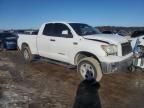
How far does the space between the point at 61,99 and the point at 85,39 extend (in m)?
2.41

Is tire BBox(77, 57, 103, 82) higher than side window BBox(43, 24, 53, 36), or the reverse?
side window BBox(43, 24, 53, 36)

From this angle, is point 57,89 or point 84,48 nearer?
point 57,89

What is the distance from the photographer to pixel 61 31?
821 centimetres

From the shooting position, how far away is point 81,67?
7191mm

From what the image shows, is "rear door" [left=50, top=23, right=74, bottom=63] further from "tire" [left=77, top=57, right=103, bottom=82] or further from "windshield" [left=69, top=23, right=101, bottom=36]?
"tire" [left=77, top=57, right=103, bottom=82]

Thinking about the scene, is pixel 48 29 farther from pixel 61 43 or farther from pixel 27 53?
pixel 27 53

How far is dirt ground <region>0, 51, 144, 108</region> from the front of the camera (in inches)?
209

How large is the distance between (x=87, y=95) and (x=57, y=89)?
41.6 inches

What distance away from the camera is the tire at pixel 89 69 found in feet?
22.2

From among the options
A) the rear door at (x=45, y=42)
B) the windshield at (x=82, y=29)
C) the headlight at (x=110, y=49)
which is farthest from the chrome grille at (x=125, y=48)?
the rear door at (x=45, y=42)

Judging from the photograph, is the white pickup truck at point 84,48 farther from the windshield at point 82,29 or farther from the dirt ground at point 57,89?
the dirt ground at point 57,89

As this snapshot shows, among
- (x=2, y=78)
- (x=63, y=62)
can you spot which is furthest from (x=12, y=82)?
(x=63, y=62)

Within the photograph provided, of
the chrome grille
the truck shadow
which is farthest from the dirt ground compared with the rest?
the chrome grille

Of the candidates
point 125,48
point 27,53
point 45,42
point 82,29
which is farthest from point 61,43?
point 27,53
